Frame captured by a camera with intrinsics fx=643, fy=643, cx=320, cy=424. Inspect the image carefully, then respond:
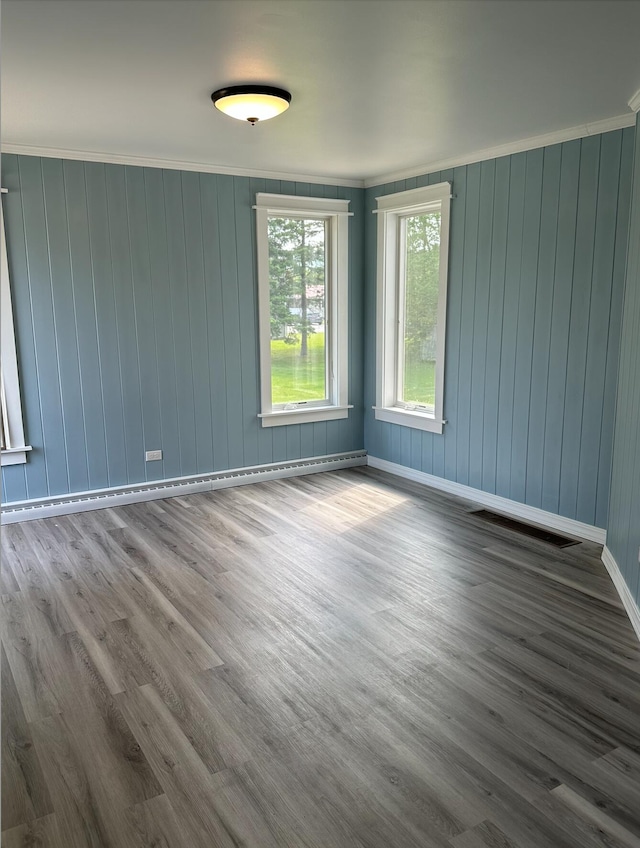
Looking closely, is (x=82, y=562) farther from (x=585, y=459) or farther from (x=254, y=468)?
Answer: (x=585, y=459)

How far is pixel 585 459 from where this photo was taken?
3.93 meters

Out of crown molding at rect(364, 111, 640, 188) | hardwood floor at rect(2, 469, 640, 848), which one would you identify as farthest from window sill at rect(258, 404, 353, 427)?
crown molding at rect(364, 111, 640, 188)

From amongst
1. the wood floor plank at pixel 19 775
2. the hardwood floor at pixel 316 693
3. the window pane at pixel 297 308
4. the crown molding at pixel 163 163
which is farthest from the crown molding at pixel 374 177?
the wood floor plank at pixel 19 775

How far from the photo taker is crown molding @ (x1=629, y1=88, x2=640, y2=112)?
3.13 meters

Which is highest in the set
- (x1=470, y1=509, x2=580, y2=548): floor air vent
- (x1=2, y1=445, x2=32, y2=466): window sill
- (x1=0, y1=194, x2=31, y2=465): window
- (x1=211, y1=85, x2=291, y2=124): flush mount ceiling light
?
(x1=211, y1=85, x2=291, y2=124): flush mount ceiling light

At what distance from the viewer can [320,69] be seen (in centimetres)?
277

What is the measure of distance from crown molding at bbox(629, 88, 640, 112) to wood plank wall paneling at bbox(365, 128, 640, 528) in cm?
23

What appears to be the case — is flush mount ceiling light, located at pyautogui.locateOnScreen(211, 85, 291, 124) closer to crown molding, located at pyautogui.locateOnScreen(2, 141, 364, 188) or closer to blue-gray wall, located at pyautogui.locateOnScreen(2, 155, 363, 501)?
crown molding, located at pyautogui.locateOnScreen(2, 141, 364, 188)

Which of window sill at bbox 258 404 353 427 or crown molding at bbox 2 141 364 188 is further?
window sill at bbox 258 404 353 427

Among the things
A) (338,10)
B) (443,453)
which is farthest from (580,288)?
(338,10)

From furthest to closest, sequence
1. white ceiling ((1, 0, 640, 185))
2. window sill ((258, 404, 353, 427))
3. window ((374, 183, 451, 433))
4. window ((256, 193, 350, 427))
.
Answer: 1. window sill ((258, 404, 353, 427))
2. window ((256, 193, 350, 427))
3. window ((374, 183, 451, 433))
4. white ceiling ((1, 0, 640, 185))

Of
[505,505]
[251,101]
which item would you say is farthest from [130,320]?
[505,505]

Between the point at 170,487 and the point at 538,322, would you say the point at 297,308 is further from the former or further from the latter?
the point at 538,322

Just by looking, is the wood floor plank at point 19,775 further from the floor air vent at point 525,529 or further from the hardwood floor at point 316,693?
the floor air vent at point 525,529
